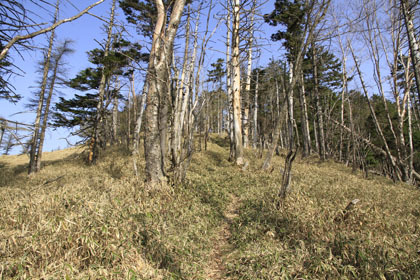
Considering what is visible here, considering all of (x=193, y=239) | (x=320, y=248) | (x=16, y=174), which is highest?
(x=320, y=248)

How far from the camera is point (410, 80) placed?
9.77 m

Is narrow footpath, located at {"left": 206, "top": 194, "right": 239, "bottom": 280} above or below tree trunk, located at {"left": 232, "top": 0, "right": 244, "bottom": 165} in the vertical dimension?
below

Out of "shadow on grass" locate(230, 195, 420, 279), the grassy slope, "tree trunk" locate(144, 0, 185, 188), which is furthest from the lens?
"tree trunk" locate(144, 0, 185, 188)

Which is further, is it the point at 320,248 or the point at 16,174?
the point at 16,174

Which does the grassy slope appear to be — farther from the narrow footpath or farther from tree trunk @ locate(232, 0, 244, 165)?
tree trunk @ locate(232, 0, 244, 165)

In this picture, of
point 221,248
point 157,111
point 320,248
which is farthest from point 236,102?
point 320,248

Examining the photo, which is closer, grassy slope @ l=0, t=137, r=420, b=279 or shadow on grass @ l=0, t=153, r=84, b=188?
grassy slope @ l=0, t=137, r=420, b=279

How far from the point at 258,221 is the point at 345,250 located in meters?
1.67

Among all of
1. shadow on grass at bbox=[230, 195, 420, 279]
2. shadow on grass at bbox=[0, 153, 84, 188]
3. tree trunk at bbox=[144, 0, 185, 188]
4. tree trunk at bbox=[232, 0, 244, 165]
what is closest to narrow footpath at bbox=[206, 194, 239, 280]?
shadow on grass at bbox=[230, 195, 420, 279]

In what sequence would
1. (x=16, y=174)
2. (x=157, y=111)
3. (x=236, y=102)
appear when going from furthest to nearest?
(x=16, y=174) < (x=236, y=102) < (x=157, y=111)

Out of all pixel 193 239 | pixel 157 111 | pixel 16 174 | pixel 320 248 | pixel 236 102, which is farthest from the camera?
pixel 16 174

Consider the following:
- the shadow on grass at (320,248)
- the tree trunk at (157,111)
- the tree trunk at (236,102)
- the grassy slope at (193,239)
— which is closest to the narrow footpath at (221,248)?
the grassy slope at (193,239)

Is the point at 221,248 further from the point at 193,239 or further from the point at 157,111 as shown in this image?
the point at 157,111

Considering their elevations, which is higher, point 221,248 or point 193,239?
point 193,239
